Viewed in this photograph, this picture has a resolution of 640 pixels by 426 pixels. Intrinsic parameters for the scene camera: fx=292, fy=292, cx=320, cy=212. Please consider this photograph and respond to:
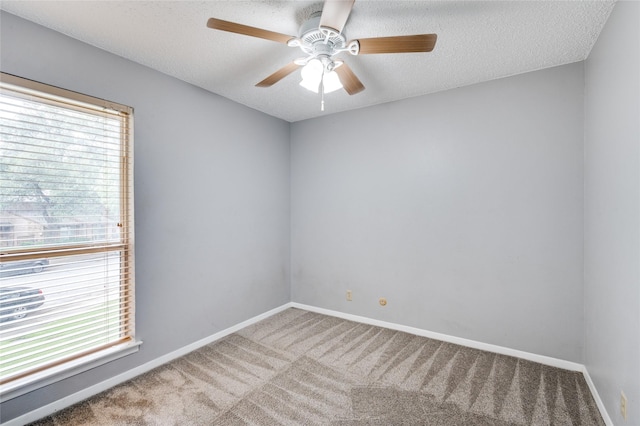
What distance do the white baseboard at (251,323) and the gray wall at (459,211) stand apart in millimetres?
68

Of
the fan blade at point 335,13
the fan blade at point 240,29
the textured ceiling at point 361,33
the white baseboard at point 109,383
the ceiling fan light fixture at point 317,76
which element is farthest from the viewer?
the ceiling fan light fixture at point 317,76

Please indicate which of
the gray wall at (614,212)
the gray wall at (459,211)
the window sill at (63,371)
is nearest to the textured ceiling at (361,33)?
the gray wall at (614,212)

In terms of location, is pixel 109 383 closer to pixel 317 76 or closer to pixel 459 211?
pixel 317 76

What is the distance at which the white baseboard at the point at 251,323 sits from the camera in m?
1.88

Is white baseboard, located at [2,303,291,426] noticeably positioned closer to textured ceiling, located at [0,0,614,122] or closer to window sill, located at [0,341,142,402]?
window sill, located at [0,341,142,402]

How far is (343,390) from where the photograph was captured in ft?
7.16

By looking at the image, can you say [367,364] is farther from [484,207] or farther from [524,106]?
[524,106]

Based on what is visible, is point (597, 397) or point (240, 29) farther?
point (597, 397)

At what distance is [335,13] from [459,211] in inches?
84.1

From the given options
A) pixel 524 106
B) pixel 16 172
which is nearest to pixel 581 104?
pixel 524 106

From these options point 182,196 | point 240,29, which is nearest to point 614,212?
point 240,29

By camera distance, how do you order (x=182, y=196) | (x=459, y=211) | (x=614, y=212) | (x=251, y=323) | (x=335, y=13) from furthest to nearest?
(x=251, y=323) < (x=459, y=211) < (x=182, y=196) < (x=614, y=212) < (x=335, y=13)

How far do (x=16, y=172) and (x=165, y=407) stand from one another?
178 centimetres

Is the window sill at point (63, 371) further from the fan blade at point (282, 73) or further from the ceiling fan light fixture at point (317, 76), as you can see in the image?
the ceiling fan light fixture at point (317, 76)
